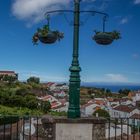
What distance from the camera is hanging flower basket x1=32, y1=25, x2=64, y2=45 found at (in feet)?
21.5

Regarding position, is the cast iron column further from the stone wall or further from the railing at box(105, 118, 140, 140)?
the railing at box(105, 118, 140, 140)

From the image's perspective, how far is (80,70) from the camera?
21.2 ft

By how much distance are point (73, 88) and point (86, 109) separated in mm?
70090

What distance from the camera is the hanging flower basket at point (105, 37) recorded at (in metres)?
6.49

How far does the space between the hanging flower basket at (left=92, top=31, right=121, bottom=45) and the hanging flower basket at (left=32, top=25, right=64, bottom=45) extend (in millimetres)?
591

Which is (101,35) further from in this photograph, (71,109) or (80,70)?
(71,109)

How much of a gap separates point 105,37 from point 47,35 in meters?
0.93

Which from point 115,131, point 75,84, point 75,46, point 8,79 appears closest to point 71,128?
point 75,84

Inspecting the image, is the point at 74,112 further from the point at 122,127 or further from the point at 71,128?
the point at 122,127

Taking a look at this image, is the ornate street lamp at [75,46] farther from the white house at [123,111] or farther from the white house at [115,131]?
the white house at [123,111]

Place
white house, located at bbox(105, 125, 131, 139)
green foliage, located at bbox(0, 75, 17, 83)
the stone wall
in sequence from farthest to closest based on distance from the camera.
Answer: green foliage, located at bbox(0, 75, 17, 83)
white house, located at bbox(105, 125, 131, 139)
the stone wall

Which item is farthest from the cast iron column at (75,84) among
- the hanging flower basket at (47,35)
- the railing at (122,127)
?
the railing at (122,127)

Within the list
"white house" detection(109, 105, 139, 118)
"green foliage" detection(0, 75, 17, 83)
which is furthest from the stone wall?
"green foliage" detection(0, 75, 17, 83)

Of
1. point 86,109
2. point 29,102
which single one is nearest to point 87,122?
point 29,102
